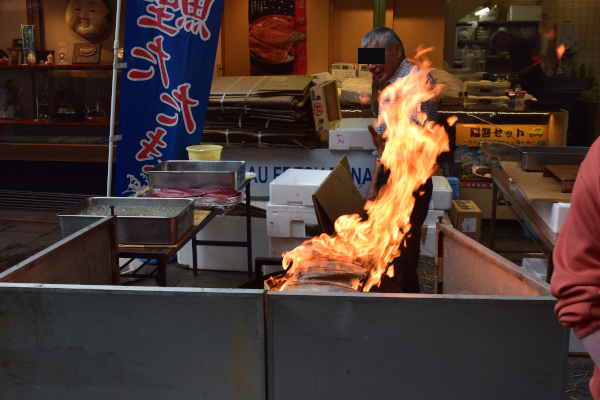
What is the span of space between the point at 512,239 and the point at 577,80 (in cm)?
459

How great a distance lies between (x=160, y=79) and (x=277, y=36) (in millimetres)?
3943

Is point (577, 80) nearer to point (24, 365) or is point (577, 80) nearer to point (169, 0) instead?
point (169, 0)

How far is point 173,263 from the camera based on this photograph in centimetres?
577

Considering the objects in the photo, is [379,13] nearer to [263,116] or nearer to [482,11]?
[263,116]

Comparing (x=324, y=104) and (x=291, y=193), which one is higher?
(x=324, y=104)

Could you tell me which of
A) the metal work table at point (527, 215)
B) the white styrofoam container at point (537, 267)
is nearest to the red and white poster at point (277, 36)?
the metal work table at point (527, 215)

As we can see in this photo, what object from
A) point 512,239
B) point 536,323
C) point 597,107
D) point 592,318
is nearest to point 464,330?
point 536,323

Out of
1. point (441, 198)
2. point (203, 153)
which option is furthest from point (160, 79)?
point (441, 198)

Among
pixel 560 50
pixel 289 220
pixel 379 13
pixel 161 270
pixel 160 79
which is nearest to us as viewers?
pixel 161 270

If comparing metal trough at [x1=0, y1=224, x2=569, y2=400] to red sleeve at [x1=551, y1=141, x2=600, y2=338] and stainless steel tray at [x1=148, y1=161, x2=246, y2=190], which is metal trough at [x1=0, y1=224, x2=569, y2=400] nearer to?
red sleeve at [x1=551, y1=141, x2=600, y2=338]

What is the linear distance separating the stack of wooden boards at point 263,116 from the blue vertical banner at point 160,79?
1.05 m

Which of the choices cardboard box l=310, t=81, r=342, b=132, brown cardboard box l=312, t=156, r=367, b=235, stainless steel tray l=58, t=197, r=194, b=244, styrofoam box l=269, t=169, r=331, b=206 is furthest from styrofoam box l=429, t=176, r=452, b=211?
stainless steel tray l=58, t=197, r=194, b=244

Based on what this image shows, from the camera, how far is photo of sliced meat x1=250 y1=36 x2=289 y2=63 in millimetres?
8141

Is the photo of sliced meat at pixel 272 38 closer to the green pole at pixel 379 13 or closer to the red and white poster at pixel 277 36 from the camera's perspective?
the red and white poster at pixel 277 36
